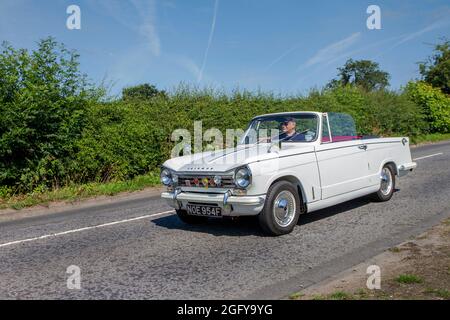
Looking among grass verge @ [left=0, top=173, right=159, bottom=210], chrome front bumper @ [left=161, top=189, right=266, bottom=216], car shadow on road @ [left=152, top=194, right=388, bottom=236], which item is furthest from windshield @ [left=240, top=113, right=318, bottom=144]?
grass verge @ [left=0, top=173, right=159, bottom=210]

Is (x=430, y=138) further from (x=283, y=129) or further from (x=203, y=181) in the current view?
(x=203, y=181)

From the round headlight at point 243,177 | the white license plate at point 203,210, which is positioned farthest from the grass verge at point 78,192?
the round headlight at point 243,177

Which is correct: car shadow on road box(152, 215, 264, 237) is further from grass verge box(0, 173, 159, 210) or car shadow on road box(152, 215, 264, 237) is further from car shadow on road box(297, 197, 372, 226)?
grass verge box(0, 173, 159, 210)

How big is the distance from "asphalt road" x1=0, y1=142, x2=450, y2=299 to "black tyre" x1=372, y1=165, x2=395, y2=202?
16cm

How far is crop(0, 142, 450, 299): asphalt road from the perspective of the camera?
4492mm

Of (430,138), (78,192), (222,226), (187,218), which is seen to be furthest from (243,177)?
(430,138)

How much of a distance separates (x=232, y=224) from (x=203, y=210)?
103 cm

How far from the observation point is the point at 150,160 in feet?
44.5

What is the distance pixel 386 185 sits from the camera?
28.1ft

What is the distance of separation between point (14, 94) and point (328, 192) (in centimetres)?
799

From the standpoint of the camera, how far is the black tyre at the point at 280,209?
6.05m
